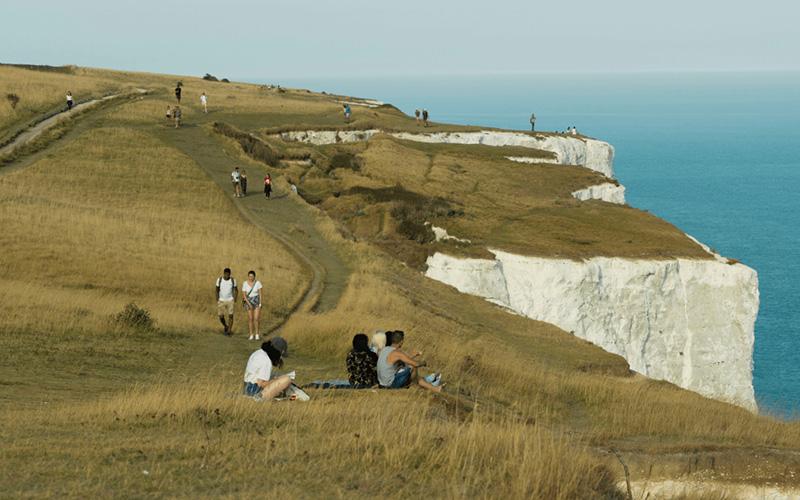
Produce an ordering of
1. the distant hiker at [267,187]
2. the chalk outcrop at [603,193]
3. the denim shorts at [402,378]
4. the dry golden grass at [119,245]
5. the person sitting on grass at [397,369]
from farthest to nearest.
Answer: the chalk outcrop at [603,193] < the distant hiker at [267,187] < the dry golden grass at [119,245] < the denim shorts at [402,378] < the person sitting on grass at [397,369]

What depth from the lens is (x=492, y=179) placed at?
74.0 metres

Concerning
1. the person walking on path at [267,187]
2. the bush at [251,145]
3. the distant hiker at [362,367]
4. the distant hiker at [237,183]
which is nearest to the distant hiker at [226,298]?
the distant hiker at [362,367]

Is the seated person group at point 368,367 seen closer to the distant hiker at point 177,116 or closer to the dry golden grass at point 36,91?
the dry golden grass at point 36,91

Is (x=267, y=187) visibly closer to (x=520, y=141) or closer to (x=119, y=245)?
(x=119, y=245)

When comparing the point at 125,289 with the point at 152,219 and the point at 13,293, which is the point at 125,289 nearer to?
the point at 13,293

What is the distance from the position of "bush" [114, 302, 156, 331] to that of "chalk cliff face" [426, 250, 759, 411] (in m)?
28.2

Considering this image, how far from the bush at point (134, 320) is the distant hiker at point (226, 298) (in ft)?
6.72

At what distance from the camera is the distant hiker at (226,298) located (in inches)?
1059

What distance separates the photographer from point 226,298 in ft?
88.3

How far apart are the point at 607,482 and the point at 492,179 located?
63.0 m

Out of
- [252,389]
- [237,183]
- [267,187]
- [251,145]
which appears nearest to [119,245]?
[237,183]

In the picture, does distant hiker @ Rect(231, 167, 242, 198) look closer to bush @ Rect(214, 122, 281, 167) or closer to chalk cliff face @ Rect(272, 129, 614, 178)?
bush @ Rect(214, 122, 281, 167)

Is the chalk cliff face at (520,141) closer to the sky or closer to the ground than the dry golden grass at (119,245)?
closer to the sky

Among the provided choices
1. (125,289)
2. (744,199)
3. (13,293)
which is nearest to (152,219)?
(125,289)
